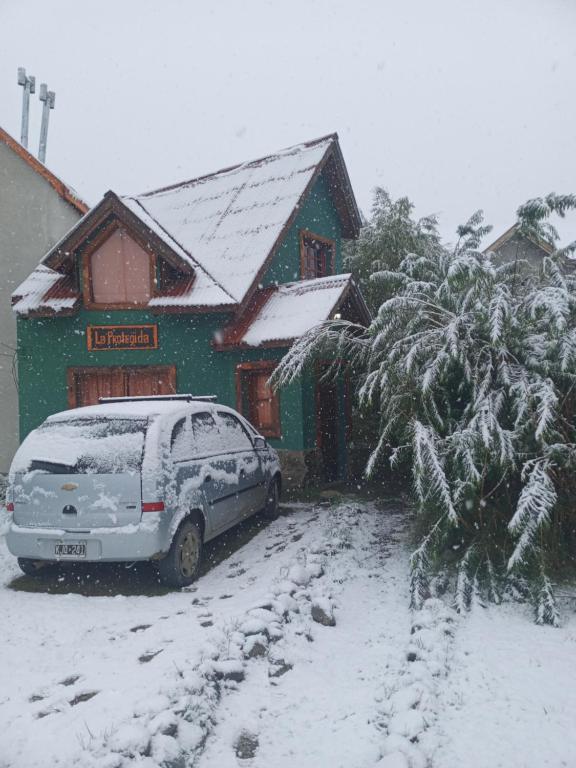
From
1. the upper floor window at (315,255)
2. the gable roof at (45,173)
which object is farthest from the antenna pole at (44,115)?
the upper floor window at (315,255)

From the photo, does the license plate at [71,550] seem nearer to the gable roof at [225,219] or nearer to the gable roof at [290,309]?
the gable roof at [290,309]

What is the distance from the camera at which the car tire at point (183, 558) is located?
18.1 ft

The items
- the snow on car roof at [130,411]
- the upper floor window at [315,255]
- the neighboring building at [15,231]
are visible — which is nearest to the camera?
the snow on car roof at [130,411]

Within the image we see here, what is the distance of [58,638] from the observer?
181 inches

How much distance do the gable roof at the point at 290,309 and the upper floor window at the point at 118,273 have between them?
7.63 ft

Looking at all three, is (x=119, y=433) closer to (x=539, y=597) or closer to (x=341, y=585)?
(x=341, y=585)

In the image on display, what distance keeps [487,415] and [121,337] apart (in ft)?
29.6

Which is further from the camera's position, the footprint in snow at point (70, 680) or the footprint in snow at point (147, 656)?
the footprint in snow at point (147, 656)

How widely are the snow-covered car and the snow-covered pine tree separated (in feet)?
6.31

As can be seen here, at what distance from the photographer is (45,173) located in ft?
50.6

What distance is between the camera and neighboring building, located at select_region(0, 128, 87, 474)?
1445cm

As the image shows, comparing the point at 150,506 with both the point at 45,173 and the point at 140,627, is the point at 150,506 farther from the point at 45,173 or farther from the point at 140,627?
the point at 45,173

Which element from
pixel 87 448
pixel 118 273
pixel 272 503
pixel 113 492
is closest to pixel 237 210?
pixel 118 273

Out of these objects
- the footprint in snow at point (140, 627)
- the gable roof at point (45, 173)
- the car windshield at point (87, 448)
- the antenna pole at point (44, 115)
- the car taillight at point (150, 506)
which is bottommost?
the footprint in snow at point (140, 627)
